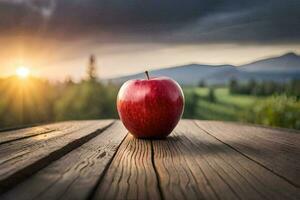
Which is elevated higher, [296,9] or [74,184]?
[296,9]

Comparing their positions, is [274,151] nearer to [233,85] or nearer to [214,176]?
[214,176]

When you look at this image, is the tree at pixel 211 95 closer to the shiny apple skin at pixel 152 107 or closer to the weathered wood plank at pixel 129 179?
the shiny apple skin at pixel 152 107

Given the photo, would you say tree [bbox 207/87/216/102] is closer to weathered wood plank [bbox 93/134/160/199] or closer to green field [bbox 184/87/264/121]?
green field [bbox 184/87/264/121]

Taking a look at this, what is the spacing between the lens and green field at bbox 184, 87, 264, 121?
26.8 feet

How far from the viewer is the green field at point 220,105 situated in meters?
8.18

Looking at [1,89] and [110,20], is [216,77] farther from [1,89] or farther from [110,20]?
[1,89]

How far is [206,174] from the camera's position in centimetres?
99

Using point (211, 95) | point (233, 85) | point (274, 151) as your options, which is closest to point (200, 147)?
point (274, 151)

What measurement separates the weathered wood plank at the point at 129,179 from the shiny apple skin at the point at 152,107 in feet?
2.05

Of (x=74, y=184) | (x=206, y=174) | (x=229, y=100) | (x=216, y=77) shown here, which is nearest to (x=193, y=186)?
(x=206, y=174)

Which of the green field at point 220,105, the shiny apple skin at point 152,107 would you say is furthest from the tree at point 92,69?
the shiny apple skin at point 152,107

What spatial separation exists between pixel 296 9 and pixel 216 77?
79.8 inches

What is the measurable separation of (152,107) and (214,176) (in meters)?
1.04

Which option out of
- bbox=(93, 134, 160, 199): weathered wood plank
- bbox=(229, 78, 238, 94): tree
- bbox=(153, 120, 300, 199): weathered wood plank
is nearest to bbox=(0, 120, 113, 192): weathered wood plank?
bbox=(93, 134, 160, 199): weathered wood plank
